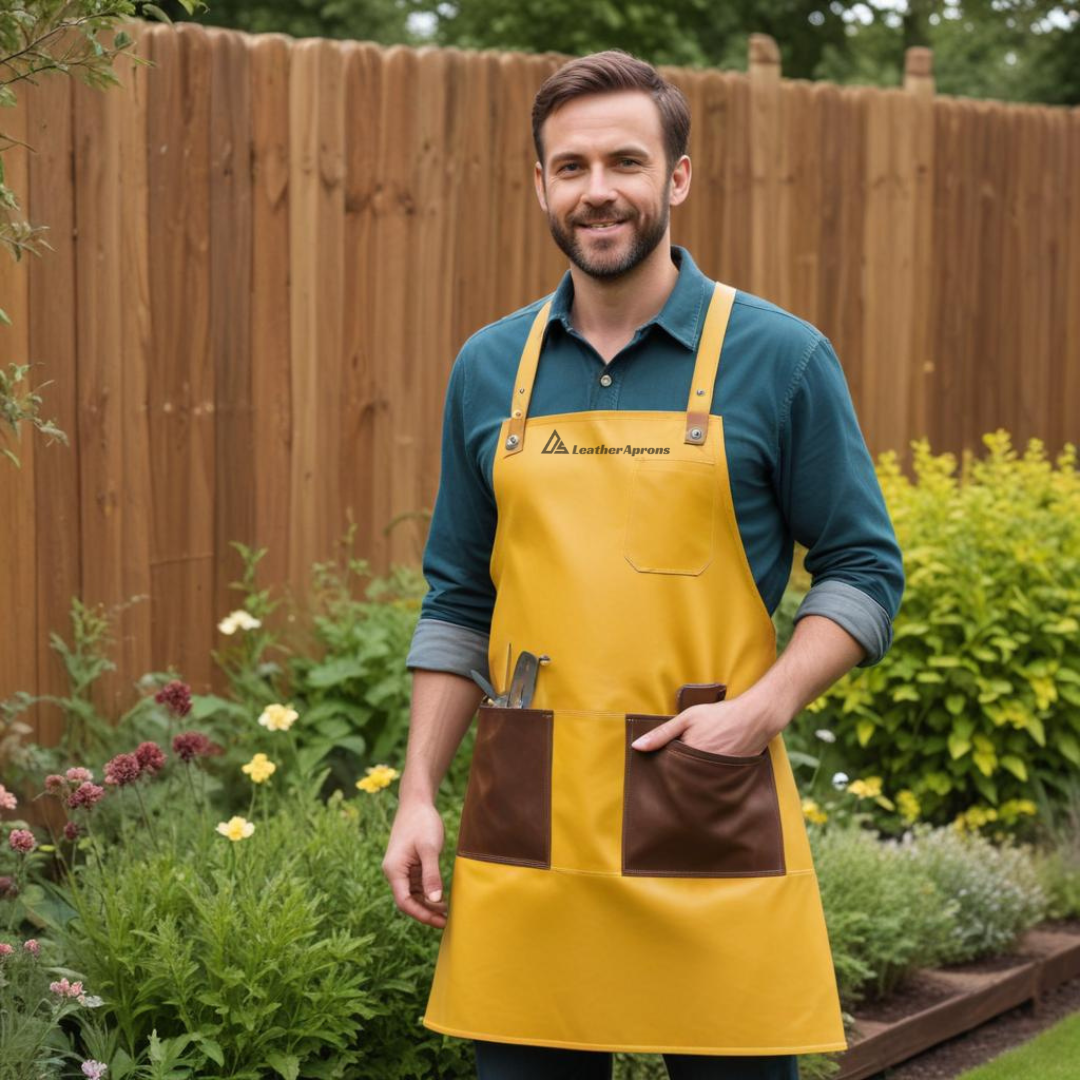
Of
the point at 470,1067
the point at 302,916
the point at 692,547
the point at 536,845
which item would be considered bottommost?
the point at 470,1067

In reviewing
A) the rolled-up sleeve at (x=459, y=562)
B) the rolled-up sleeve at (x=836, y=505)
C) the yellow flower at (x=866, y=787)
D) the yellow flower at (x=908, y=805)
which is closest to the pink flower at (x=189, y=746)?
the rolled-up sleeve at (x=459, y=562)

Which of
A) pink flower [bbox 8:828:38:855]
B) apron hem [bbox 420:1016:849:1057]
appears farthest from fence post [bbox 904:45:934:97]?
apron hem [bbox 420:1016:849:1057]

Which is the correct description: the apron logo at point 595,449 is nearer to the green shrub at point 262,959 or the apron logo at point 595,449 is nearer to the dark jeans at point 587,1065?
the dark jeans at point 587,1065

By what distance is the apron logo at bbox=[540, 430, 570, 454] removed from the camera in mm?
2547

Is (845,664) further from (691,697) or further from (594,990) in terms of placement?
(594,990)

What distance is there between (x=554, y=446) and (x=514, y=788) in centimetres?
52

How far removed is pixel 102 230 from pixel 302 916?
2.38 m

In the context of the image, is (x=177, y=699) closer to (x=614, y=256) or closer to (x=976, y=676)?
(x=614, y=256)

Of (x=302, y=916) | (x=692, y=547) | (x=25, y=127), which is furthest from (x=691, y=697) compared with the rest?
(x=25, y=127)

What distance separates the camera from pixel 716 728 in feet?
7.95

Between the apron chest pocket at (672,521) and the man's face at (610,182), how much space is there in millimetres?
332

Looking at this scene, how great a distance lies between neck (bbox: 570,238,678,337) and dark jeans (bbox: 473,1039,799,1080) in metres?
1.09

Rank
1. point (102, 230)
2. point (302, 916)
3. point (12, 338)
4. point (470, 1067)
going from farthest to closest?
point (102, 230) → point (12, 338) → point (470, 1067) → point (302, 916)

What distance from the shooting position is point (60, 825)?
4.53 m
